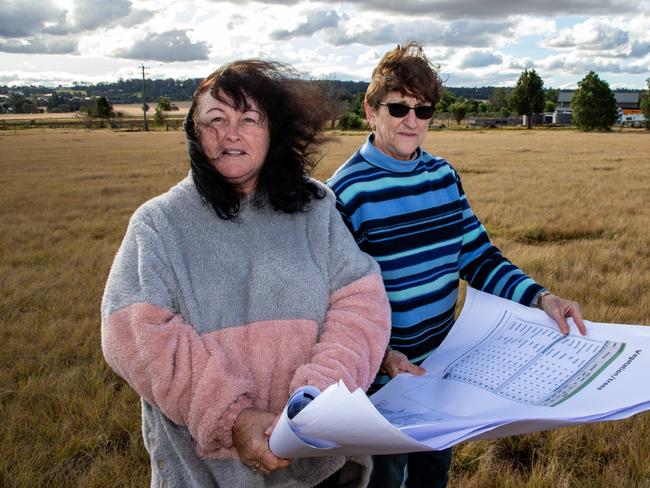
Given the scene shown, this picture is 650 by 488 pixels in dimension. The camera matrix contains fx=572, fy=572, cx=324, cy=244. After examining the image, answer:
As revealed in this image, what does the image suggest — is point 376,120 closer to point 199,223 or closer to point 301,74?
point 301,74

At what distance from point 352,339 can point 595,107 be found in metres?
67.9

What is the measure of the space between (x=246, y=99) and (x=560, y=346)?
1.18 m

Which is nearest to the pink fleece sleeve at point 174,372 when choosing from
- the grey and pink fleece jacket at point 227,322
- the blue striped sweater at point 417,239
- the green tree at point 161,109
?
the grey and pink fleece jacket at point 227,322

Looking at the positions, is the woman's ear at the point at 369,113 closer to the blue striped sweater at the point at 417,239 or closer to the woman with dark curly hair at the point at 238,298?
the blue striped sweater at the point at 417,239

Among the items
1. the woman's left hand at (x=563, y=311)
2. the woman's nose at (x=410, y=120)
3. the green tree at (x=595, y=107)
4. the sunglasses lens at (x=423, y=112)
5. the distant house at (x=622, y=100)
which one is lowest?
the woman's left hand at (x=563, y=311)

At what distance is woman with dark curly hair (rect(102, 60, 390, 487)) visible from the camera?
136cm

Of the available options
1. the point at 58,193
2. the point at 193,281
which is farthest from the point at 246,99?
the point at 58,193

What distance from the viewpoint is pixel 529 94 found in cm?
7856

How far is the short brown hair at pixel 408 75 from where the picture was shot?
2.03 meters

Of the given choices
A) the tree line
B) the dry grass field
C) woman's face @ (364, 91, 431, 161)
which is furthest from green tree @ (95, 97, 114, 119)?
woman's face @ (364, 91, 431, 161)

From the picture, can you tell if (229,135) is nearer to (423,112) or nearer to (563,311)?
(423,112)

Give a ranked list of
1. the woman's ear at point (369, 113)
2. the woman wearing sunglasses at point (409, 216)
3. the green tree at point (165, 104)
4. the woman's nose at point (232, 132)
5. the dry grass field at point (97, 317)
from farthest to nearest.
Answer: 1. the green tree at point (165, 104)
2. the dry grass field at point (97, 317)
3. the woman's ear at point (369, 113)
4. the woman wearing sunglasses at point (409, 216)
5. the woman's nose at point (232, 132)

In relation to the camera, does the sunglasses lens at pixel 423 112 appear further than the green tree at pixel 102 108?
No

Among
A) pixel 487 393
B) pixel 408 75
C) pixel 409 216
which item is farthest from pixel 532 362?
pixel 408 75
